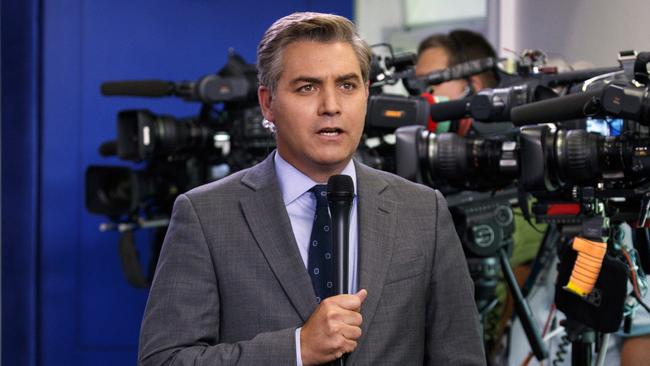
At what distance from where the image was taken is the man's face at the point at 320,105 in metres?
1.65

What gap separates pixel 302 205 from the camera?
1.71 metres

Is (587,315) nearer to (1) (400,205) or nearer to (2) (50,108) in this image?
(1) (400,205)

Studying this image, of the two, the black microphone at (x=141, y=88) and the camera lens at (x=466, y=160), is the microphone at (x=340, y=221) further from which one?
the black microphone at (x=141, y=88)

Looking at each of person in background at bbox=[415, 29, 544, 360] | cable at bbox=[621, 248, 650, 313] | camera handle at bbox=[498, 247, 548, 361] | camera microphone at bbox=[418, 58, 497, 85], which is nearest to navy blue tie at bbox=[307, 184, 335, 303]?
cable at bbox=[621, 248, 650, 313]

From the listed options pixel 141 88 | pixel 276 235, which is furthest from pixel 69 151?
pixel 276 235

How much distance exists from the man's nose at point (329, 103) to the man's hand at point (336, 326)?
0.97ft

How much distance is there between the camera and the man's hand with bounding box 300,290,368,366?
148cm

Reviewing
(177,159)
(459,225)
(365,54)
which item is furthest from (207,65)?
(365,54)

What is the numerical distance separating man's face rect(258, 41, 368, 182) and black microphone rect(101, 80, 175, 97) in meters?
2.53

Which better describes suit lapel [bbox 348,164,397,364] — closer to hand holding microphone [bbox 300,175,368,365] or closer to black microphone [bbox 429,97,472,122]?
hand holding microphone [bbox 300,175,368,365]

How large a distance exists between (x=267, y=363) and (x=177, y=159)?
289cm

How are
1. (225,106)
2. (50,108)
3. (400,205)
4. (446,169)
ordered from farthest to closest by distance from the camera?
1. (50,108)
2. (225,106)
3. (446,169)
4. (400,205)

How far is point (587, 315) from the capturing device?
7.77 feet

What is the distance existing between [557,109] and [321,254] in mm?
875
